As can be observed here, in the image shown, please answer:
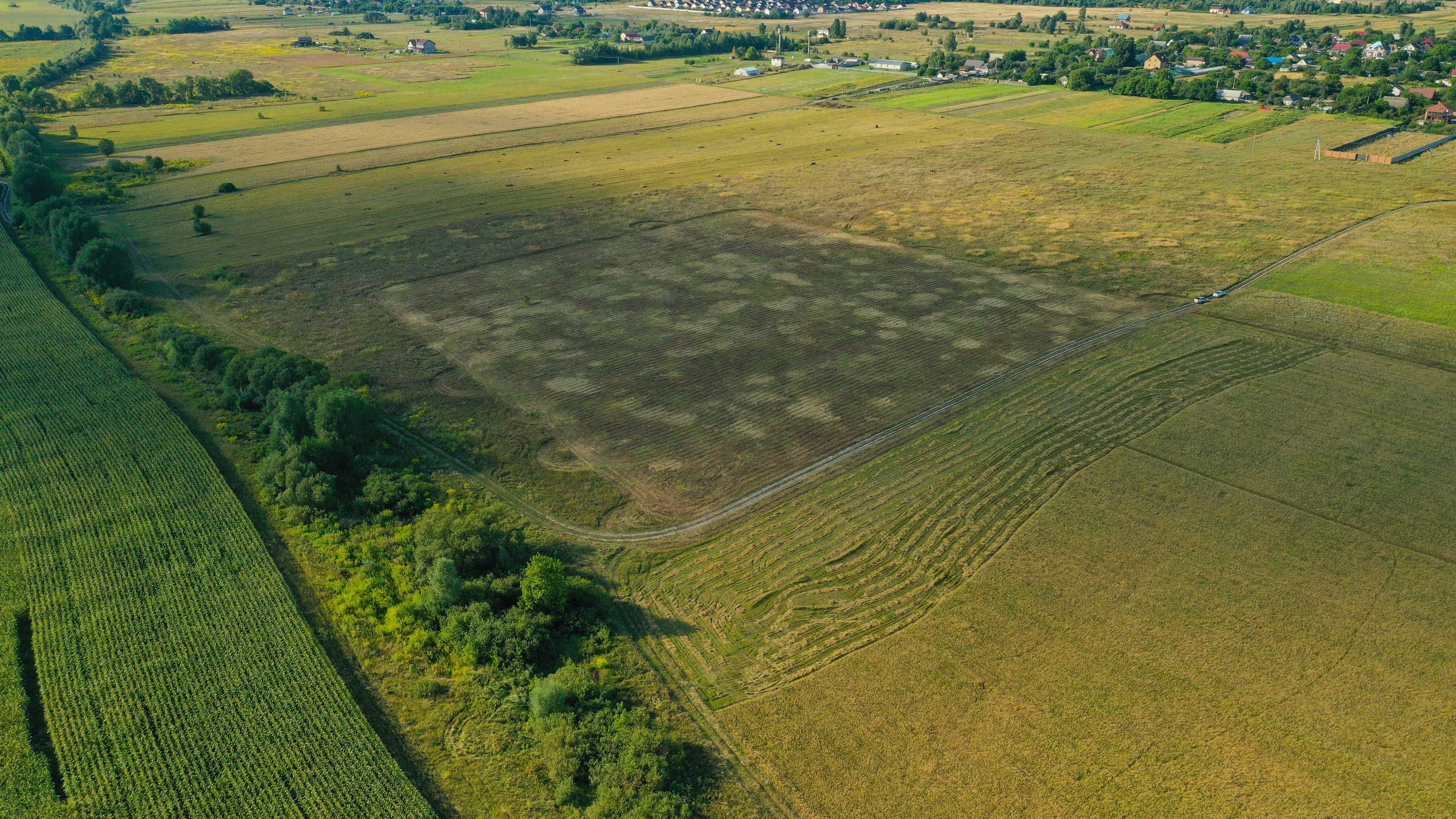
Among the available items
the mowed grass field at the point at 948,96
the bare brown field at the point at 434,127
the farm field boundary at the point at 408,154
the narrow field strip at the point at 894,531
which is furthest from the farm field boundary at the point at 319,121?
the narrow field strip at the point at 894,531

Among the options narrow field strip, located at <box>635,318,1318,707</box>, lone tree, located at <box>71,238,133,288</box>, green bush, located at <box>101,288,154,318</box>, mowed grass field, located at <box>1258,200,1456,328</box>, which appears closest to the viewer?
narrow field strip, located at <box>635,318,1318,707</box>

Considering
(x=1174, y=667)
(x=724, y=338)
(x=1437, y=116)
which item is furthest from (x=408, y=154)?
(x=1437, y=116)

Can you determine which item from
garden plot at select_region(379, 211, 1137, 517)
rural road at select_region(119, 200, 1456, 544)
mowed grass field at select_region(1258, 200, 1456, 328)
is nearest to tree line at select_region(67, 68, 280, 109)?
rural road at select_region(119, 200, 1456, 544)

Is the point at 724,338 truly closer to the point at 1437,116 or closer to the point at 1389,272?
the point at 1389,272

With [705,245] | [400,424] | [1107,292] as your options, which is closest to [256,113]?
[705,245]

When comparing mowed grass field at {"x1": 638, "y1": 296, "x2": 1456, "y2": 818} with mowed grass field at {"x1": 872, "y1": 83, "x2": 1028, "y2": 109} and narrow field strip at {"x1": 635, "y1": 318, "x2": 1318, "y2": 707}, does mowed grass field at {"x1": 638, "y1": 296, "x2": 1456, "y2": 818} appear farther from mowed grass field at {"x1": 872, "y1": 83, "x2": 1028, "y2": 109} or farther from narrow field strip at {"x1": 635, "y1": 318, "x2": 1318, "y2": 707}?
mowed grass field at {"x1": 872, "y1": 83, "x2": 1028, "y2": 109}

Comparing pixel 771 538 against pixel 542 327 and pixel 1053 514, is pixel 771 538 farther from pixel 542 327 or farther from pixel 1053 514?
pixel 542 327
